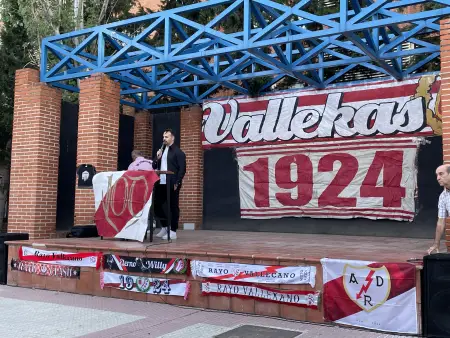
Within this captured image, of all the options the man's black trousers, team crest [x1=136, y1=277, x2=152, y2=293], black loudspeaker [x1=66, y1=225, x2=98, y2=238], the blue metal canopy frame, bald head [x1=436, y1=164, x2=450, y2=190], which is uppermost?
the blue metal canopy frame

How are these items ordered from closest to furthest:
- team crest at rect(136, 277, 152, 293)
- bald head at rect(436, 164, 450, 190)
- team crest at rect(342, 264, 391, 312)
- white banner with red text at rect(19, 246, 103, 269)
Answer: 1. team crest at rect(342, 264, 391, 312)
2. bald head at rect(436, 164, 450, 190)
3. team crest at rect(136, 277, 152, 293)
4. white banner with red text at rect(19, 246, 103, 269)

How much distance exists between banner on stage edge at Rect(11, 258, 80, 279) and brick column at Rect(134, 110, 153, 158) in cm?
564

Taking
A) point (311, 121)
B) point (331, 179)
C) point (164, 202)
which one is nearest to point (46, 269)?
point (164, 202)

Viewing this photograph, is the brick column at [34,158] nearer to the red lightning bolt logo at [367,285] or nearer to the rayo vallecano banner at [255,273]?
the rayo vallecano banner at [255,273]

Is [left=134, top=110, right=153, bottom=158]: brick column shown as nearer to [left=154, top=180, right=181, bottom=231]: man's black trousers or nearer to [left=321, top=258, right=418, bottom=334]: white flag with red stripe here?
[left=154, top=180, right=181, bottom=231]: man's black trousers

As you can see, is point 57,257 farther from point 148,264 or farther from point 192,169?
point 192,169

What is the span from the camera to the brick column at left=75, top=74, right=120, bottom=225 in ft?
31.7

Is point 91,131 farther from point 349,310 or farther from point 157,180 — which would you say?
point 349,310

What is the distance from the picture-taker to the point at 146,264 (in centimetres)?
673

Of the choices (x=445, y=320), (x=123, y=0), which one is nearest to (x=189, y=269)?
(x=445, y=320)

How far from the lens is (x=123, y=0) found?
16766 mm

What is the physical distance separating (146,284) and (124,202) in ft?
5.37

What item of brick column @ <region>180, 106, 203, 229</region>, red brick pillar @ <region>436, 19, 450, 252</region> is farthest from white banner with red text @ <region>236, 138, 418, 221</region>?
red brick pillar @ <region>436, 19, 450, 252</region>

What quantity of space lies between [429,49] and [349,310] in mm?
5619
